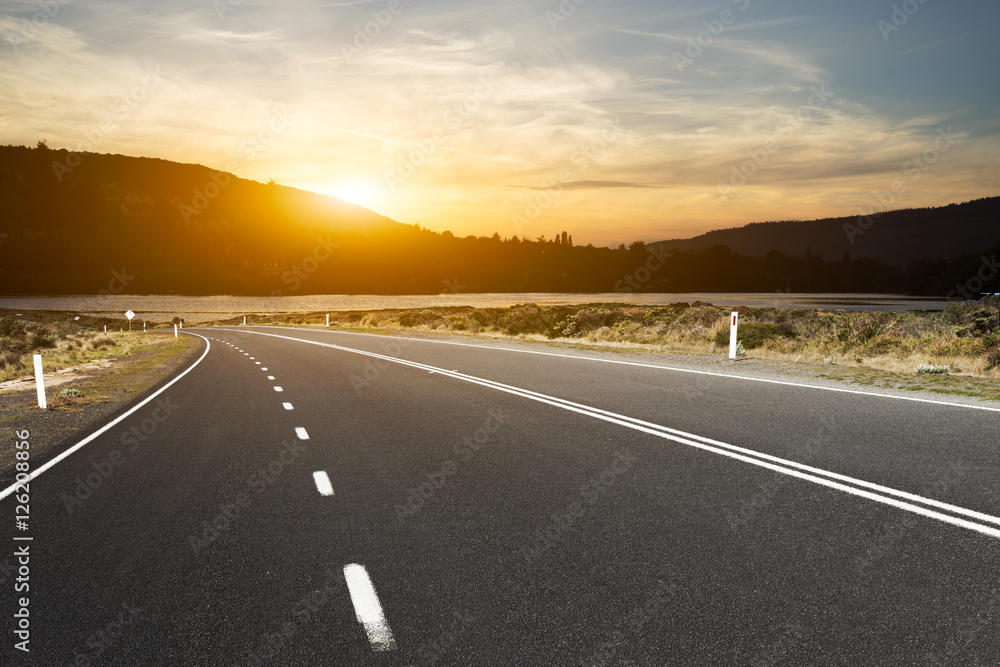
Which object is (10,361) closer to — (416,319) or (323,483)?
(323,483)

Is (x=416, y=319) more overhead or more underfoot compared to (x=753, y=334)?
more underfoot

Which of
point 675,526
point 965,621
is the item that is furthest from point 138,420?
point 965,621

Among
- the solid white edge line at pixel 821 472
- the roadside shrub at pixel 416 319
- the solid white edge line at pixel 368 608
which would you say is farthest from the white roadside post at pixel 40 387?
the roadside shrub at pixel 416 319

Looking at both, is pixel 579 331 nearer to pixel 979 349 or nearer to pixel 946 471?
pixel 979 349

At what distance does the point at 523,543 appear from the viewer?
484 centimetres

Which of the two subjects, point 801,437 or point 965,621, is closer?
point 965,621

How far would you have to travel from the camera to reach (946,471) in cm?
647

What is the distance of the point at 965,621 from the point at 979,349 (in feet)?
53.1

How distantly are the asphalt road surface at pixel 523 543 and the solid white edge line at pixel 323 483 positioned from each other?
0.13 ft

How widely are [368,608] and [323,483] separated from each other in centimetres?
307

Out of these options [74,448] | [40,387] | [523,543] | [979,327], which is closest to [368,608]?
[523,543]

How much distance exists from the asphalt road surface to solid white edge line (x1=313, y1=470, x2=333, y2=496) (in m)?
0.04

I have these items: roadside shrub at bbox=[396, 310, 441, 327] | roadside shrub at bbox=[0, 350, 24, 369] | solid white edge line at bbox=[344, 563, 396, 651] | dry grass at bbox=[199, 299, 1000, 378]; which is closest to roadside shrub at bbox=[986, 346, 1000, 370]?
dry grass at bbox=[199, 299, 1000, 378]

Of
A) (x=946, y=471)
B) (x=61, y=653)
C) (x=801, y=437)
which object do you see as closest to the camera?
(x=61, y=653)
